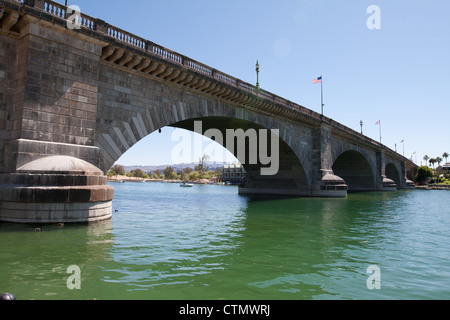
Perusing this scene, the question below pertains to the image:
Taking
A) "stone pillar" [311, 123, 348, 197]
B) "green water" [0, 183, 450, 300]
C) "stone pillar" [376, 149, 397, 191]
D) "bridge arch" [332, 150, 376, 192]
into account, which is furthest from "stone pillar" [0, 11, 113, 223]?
"stone pillar" [376, 149, 397, 191]

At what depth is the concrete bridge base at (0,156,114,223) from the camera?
12.3 metres

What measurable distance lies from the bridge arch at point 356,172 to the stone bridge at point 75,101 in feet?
142

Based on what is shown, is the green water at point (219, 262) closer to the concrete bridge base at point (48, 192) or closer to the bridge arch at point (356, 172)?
the concrete bridge base at point (48, 192)

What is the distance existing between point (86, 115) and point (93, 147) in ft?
5.18

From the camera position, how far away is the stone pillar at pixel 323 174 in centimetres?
4003

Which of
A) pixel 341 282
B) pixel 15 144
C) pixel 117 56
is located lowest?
pixel 341 282

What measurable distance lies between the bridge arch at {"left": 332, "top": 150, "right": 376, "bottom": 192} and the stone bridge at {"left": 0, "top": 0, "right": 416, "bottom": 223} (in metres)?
43.4

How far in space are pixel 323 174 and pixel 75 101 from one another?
32685mm

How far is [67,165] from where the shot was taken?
43.1ft

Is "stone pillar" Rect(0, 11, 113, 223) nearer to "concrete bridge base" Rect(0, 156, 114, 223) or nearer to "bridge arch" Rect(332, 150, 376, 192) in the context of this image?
"concrete bridge base" Rect(0, 156, 114, 223)
